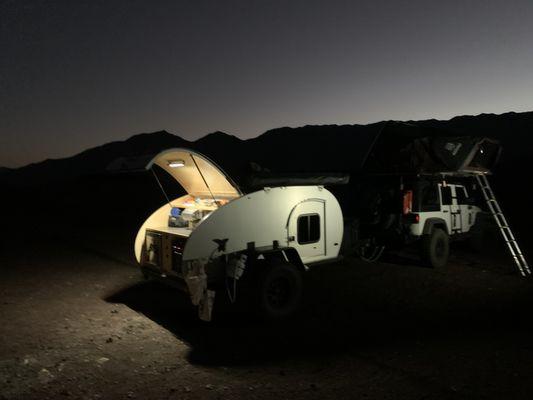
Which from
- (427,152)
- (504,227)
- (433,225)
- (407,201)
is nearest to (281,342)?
(407,201)

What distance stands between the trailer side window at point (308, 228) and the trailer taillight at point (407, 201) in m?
3.35

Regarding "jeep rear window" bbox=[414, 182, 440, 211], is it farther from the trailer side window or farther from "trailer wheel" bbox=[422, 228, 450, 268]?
the trailer side window

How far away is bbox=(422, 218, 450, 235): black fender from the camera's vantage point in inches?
389

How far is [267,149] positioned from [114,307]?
227 ft

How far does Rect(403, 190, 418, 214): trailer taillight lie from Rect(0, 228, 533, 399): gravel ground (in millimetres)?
1482

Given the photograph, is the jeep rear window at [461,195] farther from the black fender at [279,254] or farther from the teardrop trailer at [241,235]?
the black fender at [279,254]

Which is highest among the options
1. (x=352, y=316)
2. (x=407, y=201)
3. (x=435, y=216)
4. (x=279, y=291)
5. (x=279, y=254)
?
(x=407, y=201)

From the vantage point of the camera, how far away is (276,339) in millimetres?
5797

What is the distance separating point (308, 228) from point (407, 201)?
144 inches

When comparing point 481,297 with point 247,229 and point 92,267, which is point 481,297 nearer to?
point 247,229

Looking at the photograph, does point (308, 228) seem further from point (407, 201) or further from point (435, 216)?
point (435, 216)

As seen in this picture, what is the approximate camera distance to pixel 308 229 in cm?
715

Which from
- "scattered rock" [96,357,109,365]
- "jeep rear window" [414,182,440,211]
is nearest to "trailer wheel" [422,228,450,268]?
"jeep rear window" [414,182,440,211]

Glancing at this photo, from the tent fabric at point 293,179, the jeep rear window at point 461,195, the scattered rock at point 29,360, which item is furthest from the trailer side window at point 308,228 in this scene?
the jeep rear window at point 461,195
